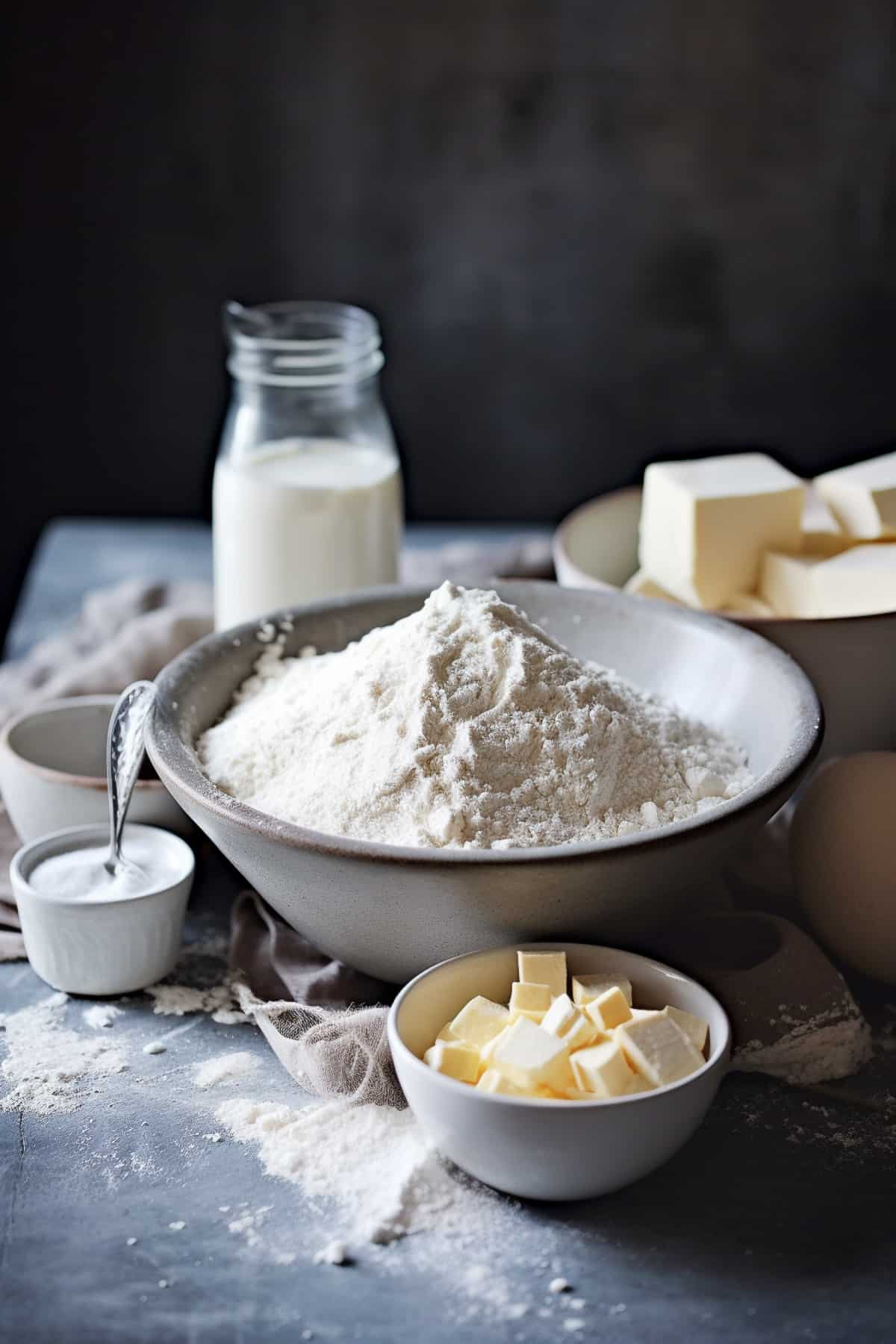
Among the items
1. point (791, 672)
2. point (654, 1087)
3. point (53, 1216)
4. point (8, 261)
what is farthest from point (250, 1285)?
point (8, 261)

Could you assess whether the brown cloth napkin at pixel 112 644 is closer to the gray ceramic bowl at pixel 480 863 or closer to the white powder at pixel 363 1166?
the gray ceramic bowl at pixel 480 863


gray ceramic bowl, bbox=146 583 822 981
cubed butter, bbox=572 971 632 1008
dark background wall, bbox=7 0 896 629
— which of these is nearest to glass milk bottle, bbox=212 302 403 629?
gray ceramic bowl, bbox=146 583 822 981

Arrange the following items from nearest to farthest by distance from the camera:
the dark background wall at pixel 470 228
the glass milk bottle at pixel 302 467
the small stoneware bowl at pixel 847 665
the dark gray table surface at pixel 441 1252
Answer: the dark gray table surface at pixel 441 1252 → the small stoneware bowl at pixel 847 665 → the glass milk bottle at pixel 302 467 → the dark background wall at pixel 470 228

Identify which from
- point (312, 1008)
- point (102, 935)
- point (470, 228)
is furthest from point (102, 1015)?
point (470, 228)

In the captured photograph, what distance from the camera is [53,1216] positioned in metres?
0.92

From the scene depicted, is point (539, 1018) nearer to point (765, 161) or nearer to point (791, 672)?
point (791, 672)

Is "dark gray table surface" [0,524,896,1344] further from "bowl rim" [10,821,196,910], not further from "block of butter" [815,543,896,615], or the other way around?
"block of butter" [815,543,896,615]

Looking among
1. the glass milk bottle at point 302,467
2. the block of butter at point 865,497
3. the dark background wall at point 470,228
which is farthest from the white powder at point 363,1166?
the dark background wall at point 470,228

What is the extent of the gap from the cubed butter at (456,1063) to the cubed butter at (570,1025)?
0.05m

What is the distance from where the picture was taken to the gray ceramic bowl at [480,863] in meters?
0.94

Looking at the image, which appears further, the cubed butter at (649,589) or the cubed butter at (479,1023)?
the cubed butter at (649,589)

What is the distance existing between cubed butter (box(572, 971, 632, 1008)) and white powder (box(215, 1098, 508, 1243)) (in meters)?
0.13

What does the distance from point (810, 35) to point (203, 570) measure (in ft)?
4.73

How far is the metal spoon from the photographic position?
117 centimetres
